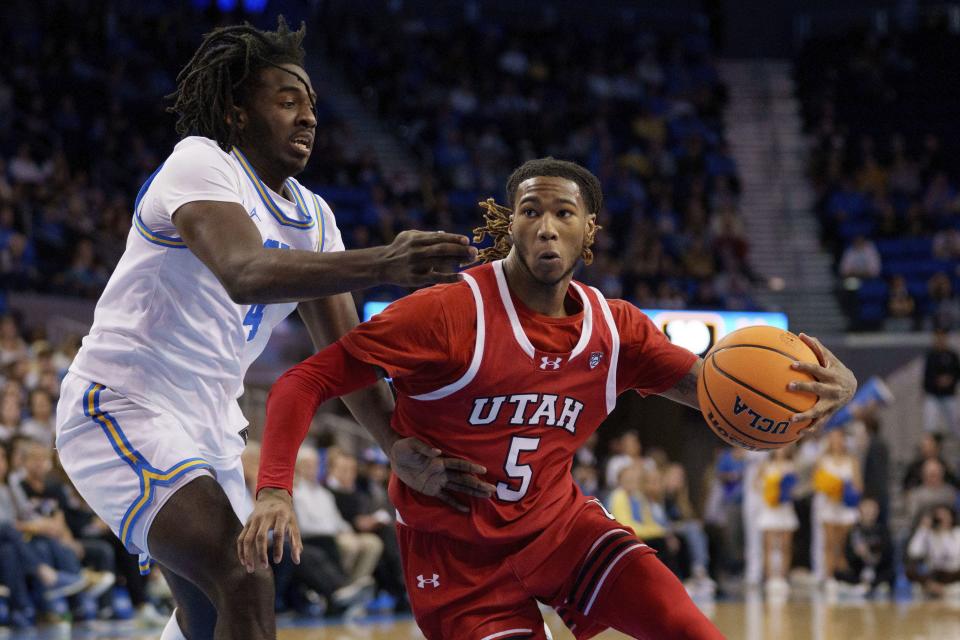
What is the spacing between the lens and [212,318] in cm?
361

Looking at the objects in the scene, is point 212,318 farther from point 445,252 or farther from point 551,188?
point 551,188

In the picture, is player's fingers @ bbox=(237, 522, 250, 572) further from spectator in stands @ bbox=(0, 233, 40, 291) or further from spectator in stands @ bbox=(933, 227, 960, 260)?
spectator in stands @ bbox=(933, 227, 960, 260)

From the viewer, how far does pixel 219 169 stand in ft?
11.4

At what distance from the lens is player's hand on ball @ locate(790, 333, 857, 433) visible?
12.4 ft

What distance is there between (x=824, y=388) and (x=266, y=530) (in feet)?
5.60

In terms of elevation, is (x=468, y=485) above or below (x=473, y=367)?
below

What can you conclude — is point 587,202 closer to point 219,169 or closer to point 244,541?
point 219,169

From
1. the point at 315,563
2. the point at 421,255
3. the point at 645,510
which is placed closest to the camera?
the point at 421,255

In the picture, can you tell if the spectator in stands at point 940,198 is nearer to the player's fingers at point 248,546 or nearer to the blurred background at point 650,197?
the blurred background at point 650,197

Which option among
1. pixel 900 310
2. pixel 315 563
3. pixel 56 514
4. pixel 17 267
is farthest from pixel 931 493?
pixel 17 267

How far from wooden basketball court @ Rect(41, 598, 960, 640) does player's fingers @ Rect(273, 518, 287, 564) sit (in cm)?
538

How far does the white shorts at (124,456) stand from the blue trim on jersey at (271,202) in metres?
0.65

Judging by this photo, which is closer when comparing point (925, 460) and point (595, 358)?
point (595, 358)

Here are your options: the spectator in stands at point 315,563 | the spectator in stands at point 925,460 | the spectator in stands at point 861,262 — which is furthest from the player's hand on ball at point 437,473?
the spectator in stands at point 861,262
